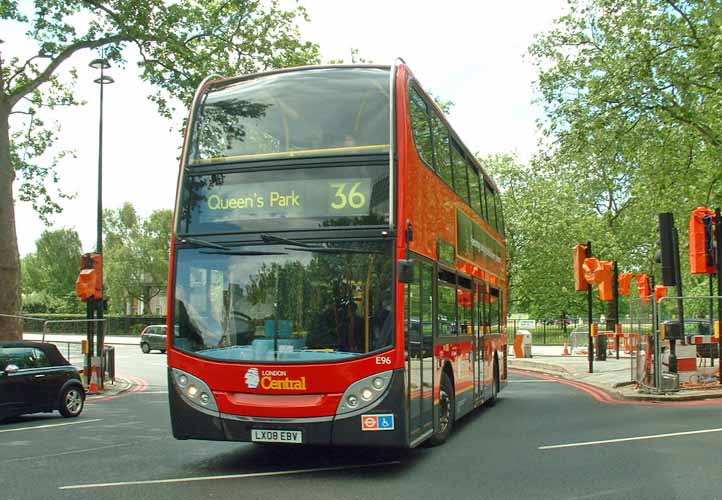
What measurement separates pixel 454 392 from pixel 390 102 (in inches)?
167

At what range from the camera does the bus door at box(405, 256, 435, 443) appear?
8266 mm

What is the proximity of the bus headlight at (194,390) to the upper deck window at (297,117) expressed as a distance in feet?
7.42

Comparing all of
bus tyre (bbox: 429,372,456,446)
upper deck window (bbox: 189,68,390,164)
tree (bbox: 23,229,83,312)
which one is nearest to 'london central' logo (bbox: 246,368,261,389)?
upper deck window (bbox: 189,68,390,164)

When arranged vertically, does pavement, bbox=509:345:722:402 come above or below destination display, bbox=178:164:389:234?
below

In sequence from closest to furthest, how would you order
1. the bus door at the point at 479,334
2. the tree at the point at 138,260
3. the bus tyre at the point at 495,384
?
Result: the bus door at the point at 479,334 → the bus tyre at the point at 495,384 → the tree at the point at 138,260

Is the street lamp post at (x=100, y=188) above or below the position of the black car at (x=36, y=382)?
above

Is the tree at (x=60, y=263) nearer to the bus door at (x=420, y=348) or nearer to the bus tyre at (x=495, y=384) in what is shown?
the bus tyre at (x=495, y=384)

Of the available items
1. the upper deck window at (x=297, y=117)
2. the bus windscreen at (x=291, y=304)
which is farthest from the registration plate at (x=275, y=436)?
the upper deck window at (x=297, y=117)

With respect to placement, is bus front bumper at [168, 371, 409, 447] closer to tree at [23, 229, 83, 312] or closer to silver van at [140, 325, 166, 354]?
silver van at [140, 325, 166, 354]

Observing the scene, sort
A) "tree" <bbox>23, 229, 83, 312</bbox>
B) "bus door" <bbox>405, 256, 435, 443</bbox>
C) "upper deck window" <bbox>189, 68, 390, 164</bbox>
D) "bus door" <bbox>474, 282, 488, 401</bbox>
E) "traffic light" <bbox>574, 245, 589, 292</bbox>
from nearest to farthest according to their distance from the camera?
1. "bus door" <bbox>405, 256, 435, 443</bbox>
2. "upper deck window" <bbox>189, 68, 390, 164</bbox>
3. "bus door" <bbox>474, 282, 488, 401</bbox>
4. "traffic light" <bbox>574, 245, 589, 292</bbox>
5. "tree" <bbox>23, 229, 83, 312</bbox>

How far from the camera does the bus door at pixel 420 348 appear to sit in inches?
325

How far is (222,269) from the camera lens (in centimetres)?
829

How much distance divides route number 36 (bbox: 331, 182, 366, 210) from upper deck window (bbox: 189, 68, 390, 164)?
357mm

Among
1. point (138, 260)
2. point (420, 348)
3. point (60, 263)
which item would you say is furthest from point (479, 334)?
point (60, 263)
